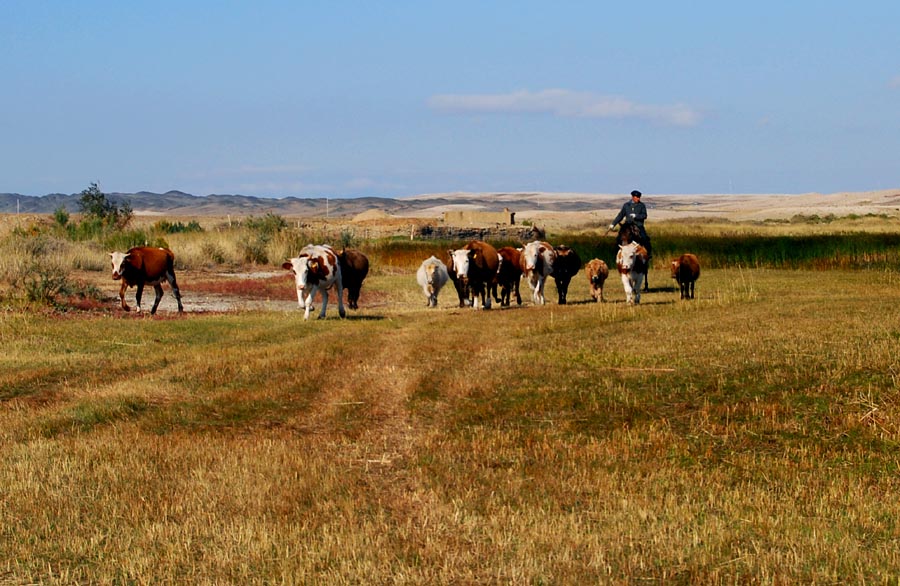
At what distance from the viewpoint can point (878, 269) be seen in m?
38.8

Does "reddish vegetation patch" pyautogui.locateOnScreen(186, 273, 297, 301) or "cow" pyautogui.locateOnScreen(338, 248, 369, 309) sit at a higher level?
"cow" pyautogui.locateOnScreen(338, 248, 369, 309)

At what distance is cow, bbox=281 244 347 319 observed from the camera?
2405 centimetres

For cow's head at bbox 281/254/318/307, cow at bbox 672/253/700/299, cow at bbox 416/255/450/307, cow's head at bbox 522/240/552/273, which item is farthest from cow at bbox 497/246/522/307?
cow's head at bbox 281/254/318/307

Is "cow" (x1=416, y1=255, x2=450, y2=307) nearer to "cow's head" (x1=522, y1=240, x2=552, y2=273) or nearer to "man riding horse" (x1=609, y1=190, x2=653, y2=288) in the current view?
"cow's head" (x1=522, y1=240, x2=552, y2=273)

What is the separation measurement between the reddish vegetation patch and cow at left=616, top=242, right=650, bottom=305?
11880 millimetres

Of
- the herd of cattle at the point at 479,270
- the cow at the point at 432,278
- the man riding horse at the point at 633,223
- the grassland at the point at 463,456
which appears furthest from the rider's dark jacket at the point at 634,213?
the grassland at the point at 463,456

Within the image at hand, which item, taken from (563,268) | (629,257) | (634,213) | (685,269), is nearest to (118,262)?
(563,268)

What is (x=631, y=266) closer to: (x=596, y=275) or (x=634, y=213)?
(x=596, y=275)

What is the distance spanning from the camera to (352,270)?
27469 millimetres

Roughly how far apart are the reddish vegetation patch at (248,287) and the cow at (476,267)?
28.2ft

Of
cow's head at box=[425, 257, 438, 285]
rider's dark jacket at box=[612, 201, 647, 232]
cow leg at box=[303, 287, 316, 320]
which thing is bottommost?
cow leg at box=[303, 287, 316, 320]

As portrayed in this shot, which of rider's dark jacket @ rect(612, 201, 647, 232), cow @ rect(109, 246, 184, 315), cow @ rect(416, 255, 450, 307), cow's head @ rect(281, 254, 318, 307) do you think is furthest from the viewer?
cow @ rect(416, 255, 450, 307)

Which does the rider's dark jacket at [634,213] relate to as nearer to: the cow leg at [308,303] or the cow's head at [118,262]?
the cow leg at [308,303]

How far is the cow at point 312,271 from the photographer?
24047 mm
